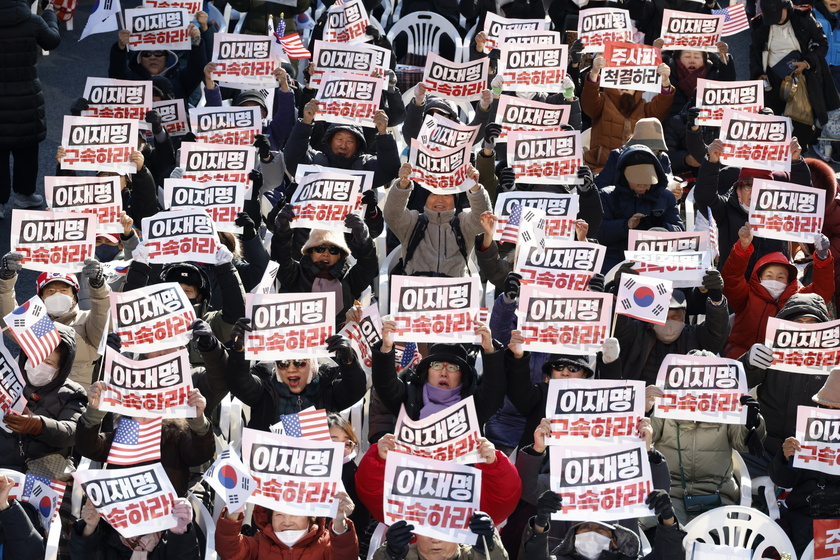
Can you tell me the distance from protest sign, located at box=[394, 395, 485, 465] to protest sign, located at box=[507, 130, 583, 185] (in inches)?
109

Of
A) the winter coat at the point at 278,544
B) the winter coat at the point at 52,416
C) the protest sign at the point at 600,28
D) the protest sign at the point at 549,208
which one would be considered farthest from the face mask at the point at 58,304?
the protest sign at the point at 600,28

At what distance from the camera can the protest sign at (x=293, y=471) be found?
6844mm

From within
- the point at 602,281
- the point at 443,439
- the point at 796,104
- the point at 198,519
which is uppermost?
the point at 796,104

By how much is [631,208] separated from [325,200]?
6.57ft

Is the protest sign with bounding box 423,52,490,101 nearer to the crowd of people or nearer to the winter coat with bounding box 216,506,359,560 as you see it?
the crowd of people

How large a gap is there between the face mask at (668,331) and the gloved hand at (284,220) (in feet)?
7.50

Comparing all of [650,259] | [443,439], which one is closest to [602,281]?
[650,259]

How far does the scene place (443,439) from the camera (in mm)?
7141

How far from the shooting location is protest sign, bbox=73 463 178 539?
676 centimetres

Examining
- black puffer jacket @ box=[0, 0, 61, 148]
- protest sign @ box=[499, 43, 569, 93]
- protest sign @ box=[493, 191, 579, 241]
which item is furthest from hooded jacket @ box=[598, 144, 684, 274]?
black puffer jacket @ box=[0, 0, 61, 148]

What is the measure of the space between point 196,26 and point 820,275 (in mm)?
5177

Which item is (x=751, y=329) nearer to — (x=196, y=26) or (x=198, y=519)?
(x=198, y=519)

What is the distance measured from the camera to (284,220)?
9.06 meters

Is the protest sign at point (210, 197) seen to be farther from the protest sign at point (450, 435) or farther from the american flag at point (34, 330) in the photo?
the protest sign at point (450, 435)
